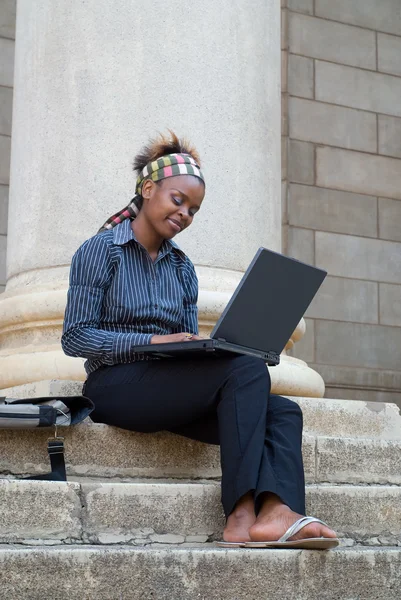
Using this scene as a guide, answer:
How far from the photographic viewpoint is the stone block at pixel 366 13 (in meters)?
12.6

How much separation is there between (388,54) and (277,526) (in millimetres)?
9325

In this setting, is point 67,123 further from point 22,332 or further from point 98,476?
point 98,476

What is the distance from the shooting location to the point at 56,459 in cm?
494

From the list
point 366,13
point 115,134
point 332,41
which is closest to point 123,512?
point 115,134

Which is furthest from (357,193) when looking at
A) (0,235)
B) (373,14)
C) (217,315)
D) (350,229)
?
(217,315)

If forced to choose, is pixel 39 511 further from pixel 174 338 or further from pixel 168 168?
pixel 168 168

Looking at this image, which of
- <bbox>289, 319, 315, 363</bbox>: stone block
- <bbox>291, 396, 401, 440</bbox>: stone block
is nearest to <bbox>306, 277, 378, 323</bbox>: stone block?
<bbox>289, 319, 315, 363</bbox>: stone block

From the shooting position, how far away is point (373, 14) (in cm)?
1284

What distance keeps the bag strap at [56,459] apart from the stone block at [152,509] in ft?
0.69

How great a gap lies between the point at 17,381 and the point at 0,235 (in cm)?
454

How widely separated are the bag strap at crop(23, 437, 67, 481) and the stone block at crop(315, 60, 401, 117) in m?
8.25

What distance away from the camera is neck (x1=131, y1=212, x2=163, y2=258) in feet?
18.0

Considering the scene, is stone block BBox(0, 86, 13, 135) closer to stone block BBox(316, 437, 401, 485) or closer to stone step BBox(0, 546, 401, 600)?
stone block BBox(316, 437, 401, 485)

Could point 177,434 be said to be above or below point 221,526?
above
